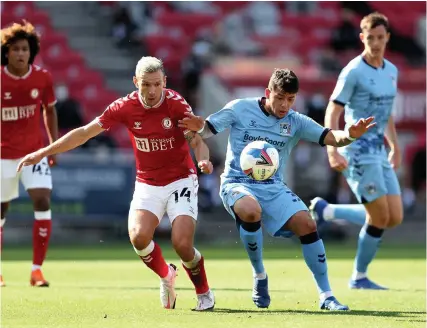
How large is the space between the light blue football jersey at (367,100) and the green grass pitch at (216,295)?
1371 millimetres

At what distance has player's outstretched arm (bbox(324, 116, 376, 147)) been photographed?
7.64m

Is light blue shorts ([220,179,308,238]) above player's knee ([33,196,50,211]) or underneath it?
above

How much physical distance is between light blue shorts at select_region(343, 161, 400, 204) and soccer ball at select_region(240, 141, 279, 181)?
7.34 ft

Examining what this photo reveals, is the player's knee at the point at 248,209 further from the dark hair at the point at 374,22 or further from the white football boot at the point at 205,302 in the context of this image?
the dark hair at the point at 374,22

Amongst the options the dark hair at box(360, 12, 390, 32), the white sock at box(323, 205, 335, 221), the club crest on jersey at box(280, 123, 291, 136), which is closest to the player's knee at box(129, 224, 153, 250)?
the club crest on jersey at box(280, 123, 291, 136)

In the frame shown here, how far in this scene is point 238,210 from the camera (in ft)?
25.8

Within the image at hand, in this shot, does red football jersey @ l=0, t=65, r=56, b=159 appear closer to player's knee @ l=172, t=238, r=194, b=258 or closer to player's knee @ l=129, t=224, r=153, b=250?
player's knee @ l=129, t=224, r=153, b=250

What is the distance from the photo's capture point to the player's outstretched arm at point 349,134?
301 inches

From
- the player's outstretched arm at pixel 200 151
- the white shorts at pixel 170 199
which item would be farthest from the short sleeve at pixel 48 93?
the player's outstretched arm at pixel 200 151

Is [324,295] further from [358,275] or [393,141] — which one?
[393,141]

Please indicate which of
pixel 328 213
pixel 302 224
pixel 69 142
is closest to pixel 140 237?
pixel 69 142

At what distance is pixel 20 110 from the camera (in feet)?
34.2

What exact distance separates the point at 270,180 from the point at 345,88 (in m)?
1.98

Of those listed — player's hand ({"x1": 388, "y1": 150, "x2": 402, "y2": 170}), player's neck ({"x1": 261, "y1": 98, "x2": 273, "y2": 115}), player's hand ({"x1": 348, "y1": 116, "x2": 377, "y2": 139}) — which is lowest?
player's hand ({"x1": 388, "y1": 150, "x2": 402, "y2": 170})
